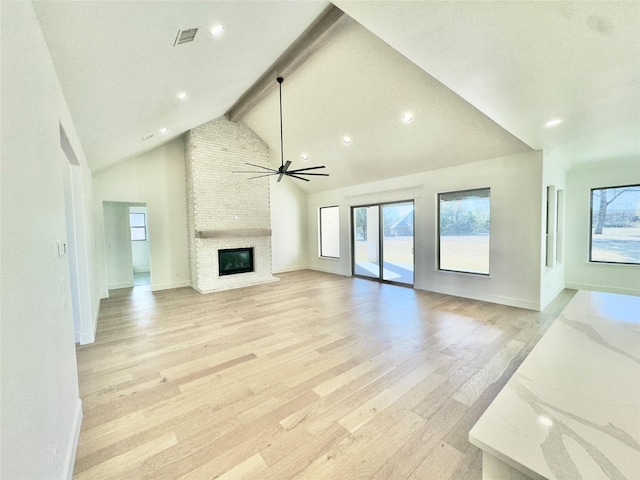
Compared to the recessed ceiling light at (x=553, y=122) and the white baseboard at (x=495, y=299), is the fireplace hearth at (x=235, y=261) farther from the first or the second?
A: the recessed ceiling light at (x=553, y=122)

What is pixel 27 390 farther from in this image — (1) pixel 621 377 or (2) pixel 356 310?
(2) pixel 356 310

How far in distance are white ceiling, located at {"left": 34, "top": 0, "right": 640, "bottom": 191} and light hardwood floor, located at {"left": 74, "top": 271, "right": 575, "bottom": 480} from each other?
272 cm

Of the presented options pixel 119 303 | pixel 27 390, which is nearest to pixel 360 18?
pixel 27 390

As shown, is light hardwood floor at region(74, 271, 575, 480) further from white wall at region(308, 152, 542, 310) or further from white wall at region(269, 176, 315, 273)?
white wall at region(269, 176, 315, 273)

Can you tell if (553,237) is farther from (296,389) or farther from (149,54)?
(149,54)

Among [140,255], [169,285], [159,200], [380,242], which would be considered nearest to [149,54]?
[159,200]

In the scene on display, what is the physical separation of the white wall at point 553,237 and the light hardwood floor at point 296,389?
68 cm

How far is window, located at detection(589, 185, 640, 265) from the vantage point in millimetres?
5117

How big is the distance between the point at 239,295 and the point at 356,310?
276cm

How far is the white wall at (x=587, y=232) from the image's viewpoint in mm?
5129

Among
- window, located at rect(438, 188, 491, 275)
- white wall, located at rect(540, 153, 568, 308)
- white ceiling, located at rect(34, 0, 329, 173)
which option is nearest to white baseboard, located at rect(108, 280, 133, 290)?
white ceiling, located at rect(34, 0, 329, 173)

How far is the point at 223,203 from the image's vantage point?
6777 millimetres

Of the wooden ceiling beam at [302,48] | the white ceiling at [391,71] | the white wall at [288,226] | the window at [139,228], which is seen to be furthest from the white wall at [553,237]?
the window at [139,228]

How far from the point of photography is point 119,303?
216 inches
